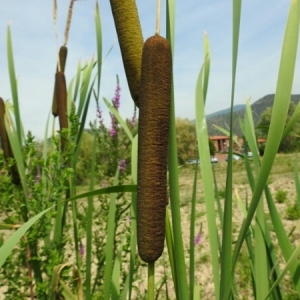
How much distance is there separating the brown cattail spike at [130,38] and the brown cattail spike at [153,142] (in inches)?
1.4

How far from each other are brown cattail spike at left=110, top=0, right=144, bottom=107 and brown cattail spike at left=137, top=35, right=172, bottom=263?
35mm

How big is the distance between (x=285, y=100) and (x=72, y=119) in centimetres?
45

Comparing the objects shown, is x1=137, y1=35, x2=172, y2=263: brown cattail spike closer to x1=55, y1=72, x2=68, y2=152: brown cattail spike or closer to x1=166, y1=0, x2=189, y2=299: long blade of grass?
x1=166, y1=0, x2=189, y2=299: long blade of grass

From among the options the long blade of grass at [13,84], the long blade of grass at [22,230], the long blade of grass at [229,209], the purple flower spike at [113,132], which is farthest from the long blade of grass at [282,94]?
the purple flower spike at [113,132]

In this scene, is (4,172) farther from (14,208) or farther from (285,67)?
(285,67)

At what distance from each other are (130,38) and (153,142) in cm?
11

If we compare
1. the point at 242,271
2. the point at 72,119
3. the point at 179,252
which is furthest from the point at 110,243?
the point at 242,271

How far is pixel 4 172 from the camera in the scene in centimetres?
72

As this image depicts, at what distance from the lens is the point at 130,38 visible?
35 centimetres

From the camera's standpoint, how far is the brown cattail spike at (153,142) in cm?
30

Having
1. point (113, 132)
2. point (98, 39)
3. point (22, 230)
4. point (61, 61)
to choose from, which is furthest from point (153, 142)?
point (113, 132)

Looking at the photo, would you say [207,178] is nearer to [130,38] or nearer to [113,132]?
[130,38]

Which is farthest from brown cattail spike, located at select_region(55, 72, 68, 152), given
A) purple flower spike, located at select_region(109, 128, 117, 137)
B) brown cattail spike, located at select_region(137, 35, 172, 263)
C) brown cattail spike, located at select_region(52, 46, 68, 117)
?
brown cattail spike, located at select_region(137, 35, 172, 263)

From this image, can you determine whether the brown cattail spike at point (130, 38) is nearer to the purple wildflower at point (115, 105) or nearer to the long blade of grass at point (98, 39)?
the long blade of grass at point (98, 39)
